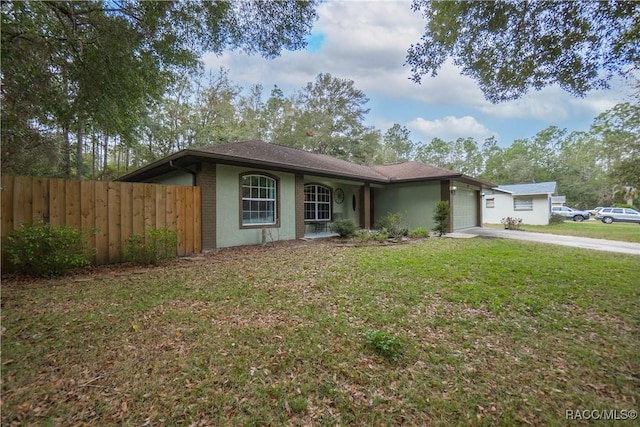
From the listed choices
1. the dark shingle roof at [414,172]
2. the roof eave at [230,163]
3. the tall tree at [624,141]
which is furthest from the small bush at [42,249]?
the tall tree at [624,141]

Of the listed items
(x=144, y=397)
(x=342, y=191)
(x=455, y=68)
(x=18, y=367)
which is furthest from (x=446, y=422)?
(x=342, y=191)

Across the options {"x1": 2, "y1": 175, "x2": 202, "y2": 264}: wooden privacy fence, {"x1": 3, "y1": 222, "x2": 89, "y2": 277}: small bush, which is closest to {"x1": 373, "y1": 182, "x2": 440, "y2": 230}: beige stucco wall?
{"x1": 2, "y1": 175, "x2": 202, "y2": 264}: wooden privacy fence

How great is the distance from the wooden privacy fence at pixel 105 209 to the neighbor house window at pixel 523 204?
24863 millimetres

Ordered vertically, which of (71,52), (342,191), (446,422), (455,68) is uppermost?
(455,68)

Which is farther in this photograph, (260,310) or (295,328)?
(260,310)

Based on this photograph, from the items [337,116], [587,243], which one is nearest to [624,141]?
[587,243]

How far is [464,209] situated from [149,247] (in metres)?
15.9

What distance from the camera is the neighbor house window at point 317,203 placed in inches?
517

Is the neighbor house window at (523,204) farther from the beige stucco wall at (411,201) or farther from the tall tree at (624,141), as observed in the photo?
the beige stucco wall at (411,201)

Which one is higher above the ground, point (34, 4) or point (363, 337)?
point (34, 4)

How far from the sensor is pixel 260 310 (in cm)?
390

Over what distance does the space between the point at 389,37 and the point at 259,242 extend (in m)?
7.52

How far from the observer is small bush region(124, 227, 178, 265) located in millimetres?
6434

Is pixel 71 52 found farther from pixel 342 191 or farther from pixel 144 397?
pixel 342 191
